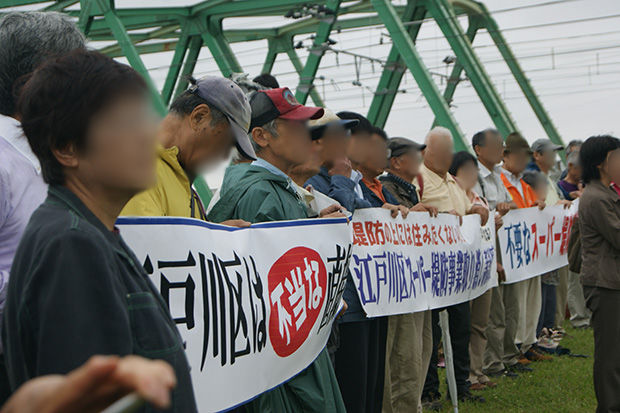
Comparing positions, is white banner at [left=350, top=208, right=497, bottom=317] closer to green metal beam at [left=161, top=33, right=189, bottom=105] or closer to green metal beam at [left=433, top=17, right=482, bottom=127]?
green metal beam at [left=433, top=17, right=482, bottom=127]

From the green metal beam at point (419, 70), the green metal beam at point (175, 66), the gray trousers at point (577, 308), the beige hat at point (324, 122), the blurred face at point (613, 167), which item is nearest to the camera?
the beige hat at point (324, 122)

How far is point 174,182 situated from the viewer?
2.65 metres

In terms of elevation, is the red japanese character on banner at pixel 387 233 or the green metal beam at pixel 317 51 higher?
the green metal beam at pixel 317 51

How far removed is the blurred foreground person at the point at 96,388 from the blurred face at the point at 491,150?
6.74m

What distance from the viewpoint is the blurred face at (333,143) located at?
416cm

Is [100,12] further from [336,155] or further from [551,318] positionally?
[336,155]

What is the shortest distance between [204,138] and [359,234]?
6.86ft

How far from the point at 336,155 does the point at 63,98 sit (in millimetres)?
2908

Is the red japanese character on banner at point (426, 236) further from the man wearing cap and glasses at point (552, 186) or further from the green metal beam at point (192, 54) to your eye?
the green metal beam at point (192, 54)

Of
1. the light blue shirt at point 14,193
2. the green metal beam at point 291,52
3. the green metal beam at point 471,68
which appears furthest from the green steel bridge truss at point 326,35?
the light blue shirt at point 14,193

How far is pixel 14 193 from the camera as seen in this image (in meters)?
1.99

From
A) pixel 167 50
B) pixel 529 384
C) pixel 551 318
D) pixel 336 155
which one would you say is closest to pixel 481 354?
pixel 529 384

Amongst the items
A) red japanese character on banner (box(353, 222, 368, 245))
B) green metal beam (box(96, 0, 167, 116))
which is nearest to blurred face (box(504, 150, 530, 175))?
red japanese character on banner (box(353, 222, 368, 245))

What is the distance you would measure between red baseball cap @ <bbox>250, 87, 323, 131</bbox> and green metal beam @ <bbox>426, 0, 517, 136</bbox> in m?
14.1
